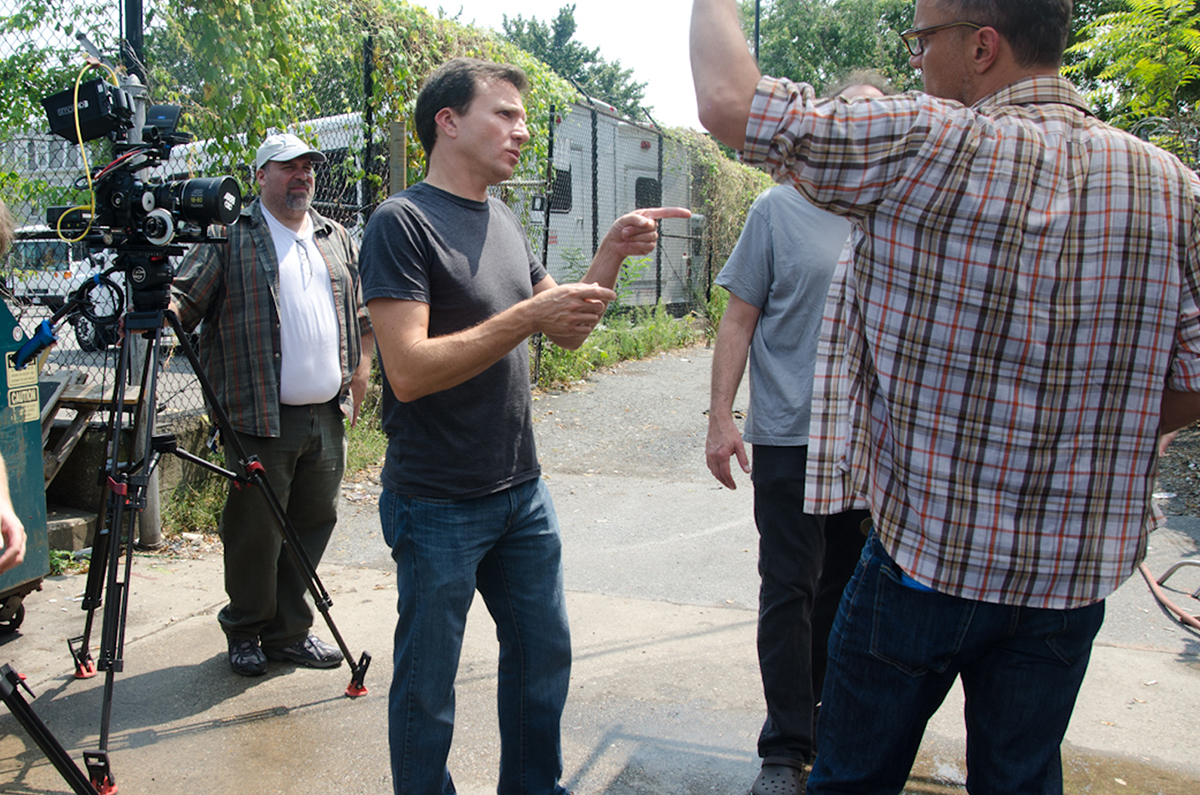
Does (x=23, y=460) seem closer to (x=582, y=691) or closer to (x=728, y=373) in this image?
(x=582, y=691)

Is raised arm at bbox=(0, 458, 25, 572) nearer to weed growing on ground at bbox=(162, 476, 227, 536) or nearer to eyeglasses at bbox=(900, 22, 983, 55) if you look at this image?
eyeglasses at bbox=(900, 22, 983, 55)

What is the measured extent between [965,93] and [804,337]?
133cm

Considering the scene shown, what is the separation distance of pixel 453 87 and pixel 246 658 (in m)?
2.33

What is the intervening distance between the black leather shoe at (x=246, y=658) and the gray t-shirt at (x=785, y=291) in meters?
2.06

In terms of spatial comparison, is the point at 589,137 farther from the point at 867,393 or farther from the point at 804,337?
the point at 867,393

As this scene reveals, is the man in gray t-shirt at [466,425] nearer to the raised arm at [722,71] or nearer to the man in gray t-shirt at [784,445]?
the man in gray t-shirt at [784,445]

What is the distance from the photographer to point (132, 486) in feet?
9.00

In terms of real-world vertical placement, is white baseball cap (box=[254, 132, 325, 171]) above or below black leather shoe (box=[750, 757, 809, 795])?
above

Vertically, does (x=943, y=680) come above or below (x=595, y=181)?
below

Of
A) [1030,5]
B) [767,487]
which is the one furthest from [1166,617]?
[1030,5]

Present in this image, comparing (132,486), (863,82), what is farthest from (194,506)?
(863,82)

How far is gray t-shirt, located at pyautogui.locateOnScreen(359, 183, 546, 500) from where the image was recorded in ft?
7.22

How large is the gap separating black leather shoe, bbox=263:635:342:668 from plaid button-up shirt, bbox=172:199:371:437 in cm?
87

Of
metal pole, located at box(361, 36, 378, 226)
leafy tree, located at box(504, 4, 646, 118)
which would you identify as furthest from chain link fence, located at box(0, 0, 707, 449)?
leafy tree, located at box(504, 4, 646, 118)
